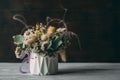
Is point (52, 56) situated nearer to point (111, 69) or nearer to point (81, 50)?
point (111, 69)

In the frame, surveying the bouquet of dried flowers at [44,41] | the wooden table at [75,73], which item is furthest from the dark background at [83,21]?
the bouquet of dried flowers at [44,41]

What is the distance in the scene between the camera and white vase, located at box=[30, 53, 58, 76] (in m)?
1.71

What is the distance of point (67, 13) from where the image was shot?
2238 millimetres

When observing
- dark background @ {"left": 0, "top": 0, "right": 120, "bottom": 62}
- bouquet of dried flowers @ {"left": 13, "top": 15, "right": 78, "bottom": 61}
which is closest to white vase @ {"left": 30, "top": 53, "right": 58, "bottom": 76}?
bouquet of dried flowers @ {"left": 13, "top": 15, "right": 78, "bottom": 61}

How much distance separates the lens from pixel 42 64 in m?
1.71

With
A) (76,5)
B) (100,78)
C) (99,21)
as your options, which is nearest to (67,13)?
(76,5)

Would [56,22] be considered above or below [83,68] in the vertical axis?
above

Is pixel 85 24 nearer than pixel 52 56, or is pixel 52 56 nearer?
pixel 52 56

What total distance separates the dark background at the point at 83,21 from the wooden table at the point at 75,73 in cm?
21

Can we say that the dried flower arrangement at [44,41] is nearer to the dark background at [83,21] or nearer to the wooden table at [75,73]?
the wooden table at [75,73]

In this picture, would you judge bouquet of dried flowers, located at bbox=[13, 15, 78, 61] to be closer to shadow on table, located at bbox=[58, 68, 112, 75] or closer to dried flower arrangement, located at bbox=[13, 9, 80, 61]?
dried flower arrangement, located at bbox=[13, 9, 80, 61]

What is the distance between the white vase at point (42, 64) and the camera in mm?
1707

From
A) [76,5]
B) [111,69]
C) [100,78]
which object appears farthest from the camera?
[76,5]

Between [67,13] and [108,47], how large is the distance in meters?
0.38
